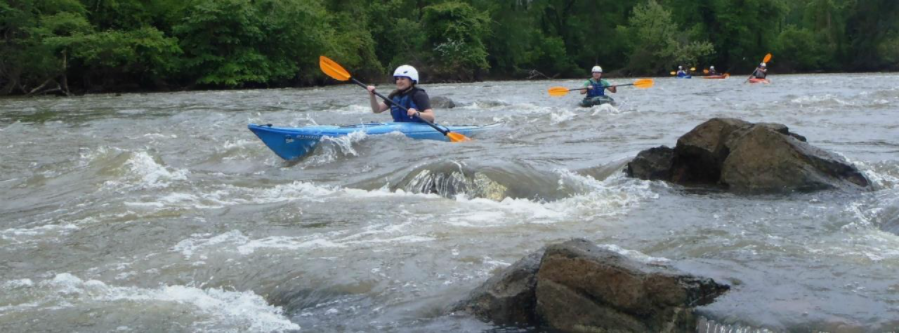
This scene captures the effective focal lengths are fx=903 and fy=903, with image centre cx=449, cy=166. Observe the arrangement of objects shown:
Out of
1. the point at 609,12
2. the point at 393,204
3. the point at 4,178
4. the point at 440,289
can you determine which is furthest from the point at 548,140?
the point at 609,12

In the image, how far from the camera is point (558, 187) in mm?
6680

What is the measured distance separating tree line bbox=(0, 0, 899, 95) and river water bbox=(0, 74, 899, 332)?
18.6 metres

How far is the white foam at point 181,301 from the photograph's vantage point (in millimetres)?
3688

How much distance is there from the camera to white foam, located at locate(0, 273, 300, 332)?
3.69m

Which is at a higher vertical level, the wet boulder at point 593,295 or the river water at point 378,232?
the wet boulder at point 593,295

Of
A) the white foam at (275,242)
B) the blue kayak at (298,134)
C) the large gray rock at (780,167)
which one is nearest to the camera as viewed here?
the white foam at (275,242)

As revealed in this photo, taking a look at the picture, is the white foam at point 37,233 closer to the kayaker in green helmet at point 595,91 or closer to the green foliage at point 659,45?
the kayaker in green helmet at point 595,91

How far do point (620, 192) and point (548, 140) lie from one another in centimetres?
392

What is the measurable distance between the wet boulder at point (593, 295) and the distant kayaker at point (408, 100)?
20.5 ft

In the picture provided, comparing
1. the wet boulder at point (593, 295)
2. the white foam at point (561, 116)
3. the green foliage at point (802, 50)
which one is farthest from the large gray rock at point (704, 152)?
the green foliage at point (802, 50)

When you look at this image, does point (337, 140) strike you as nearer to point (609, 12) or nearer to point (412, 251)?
point (412, 251)

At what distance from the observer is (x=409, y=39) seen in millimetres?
41344

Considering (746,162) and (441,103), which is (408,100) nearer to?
(746,162)

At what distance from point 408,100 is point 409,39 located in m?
31.6
